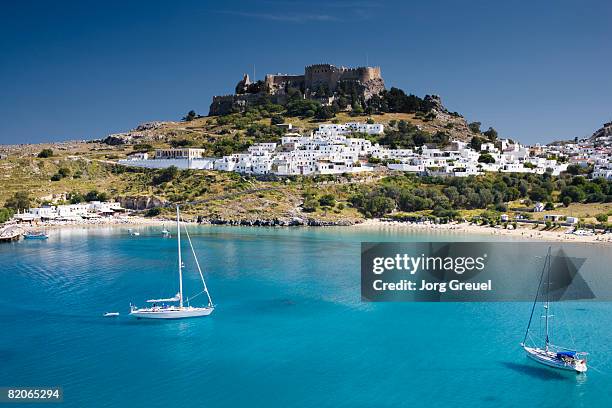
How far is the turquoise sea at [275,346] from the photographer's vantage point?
14.5 metres

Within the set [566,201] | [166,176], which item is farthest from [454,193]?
[166,176]

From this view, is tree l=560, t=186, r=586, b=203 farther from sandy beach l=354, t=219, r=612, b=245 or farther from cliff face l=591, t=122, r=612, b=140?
cliff face l=591, t=122, r=612, b=140

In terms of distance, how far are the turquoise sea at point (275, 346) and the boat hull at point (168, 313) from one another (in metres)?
0.33

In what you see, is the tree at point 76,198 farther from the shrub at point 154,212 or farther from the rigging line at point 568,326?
the rigging line at point 568,326

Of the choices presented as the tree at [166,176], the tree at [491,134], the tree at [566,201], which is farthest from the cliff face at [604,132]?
the tree at [166,176]

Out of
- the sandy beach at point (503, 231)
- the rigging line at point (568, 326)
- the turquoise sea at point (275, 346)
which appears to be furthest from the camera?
the sandy beach at point (503, 231)

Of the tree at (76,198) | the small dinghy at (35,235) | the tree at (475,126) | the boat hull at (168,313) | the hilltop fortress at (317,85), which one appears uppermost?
the hilltop fortress at (317,85)

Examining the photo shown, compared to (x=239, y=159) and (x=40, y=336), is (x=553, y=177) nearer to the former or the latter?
(x=239, y=159)

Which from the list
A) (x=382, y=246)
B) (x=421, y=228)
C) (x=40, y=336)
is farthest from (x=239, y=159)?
(x=40, y=336)

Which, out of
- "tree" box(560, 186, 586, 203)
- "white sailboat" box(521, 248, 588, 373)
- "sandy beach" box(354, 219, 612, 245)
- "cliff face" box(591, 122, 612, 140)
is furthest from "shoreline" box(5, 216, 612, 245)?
"cliff face" box(591, 122, 612, 140)

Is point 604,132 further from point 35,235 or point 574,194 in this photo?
point 35,235

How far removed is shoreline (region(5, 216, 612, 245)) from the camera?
38.6 m

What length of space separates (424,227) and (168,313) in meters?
28.8

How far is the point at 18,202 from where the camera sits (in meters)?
50.0
